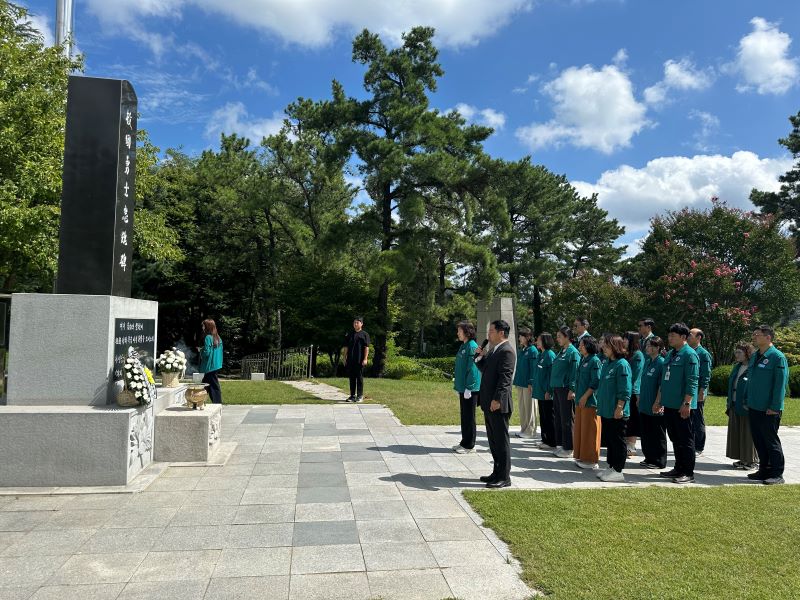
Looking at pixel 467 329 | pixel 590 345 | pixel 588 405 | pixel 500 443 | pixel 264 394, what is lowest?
pixel 264 394

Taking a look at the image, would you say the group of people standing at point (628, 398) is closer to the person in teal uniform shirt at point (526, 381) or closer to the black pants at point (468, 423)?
the black pants at point (468, 423)

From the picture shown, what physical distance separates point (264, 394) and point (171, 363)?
19.9ft

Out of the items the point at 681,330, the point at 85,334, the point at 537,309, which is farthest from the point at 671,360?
the point at 537,309

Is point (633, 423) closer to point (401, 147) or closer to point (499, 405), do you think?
point (499, 405)

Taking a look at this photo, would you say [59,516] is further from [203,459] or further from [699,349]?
[699,349]

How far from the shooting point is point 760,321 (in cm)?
2444

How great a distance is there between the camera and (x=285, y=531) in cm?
472

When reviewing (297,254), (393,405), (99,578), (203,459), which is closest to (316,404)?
(393,405)

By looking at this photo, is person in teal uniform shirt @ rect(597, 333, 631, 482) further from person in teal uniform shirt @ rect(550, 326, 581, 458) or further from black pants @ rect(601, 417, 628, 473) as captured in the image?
person in teal uniform shirt @ rect(550, 326, 581, 458)

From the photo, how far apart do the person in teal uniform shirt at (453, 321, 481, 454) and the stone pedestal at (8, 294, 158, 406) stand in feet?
14.5

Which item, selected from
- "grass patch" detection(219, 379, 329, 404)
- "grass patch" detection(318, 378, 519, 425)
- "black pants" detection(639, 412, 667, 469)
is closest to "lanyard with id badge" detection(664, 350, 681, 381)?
"black pants" detection(639, 412, 667, 469)

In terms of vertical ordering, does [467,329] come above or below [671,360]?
above

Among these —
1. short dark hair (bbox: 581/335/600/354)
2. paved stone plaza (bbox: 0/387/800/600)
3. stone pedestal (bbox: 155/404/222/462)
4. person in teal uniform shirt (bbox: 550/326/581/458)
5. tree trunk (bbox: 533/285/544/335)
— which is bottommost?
paved stone plaza (bbox: 0/387/800/600)

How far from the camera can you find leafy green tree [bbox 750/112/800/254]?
34.6 meters
